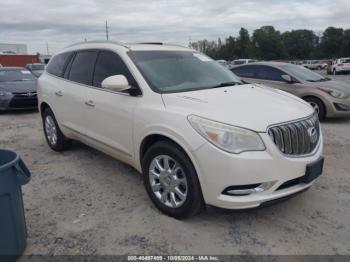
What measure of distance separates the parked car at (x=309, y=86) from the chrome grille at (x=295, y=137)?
4.93 m

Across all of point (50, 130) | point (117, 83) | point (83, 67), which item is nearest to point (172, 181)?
point (117, 83)

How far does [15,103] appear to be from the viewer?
10375 millimetres

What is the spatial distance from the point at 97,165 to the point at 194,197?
2432mm

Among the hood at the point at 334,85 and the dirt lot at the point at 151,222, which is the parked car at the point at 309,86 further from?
the dirt lot at the point at 151,222

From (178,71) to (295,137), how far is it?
1.62 meters

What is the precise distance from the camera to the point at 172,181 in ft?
11.2

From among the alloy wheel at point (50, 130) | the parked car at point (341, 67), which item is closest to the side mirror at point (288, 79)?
the alloy wheel at point (50, 130)

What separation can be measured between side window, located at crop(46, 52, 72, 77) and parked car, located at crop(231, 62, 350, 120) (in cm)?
528

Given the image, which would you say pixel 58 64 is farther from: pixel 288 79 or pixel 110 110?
pixel 288 79

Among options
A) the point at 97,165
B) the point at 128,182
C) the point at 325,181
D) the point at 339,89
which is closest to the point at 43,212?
the point at 128,182

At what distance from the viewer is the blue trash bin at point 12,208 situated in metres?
2.61

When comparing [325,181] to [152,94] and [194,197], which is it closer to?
[194,197]

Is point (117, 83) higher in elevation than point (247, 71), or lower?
higher

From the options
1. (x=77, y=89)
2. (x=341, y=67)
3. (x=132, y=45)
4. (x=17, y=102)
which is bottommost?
(x=341, y=67)
